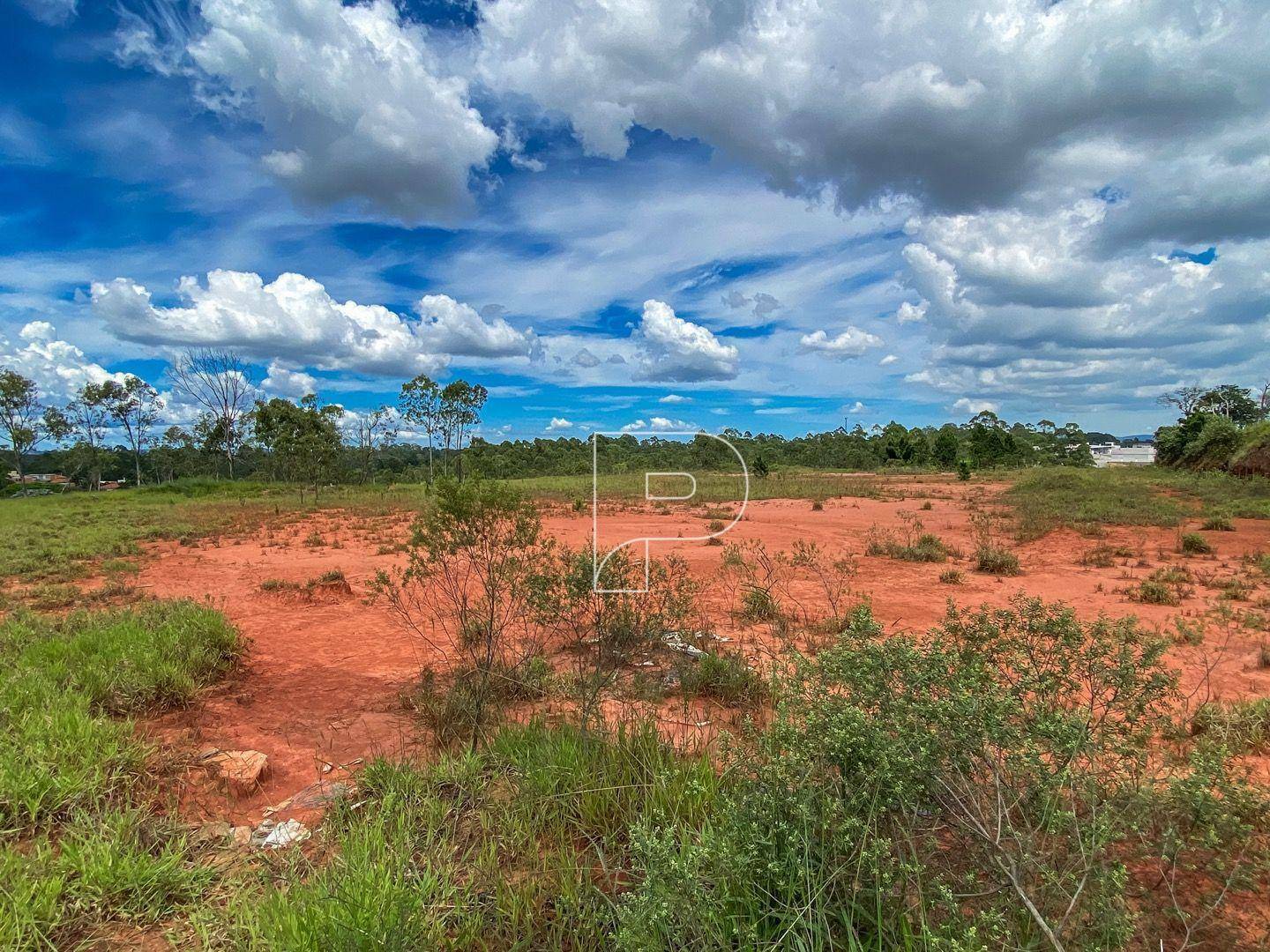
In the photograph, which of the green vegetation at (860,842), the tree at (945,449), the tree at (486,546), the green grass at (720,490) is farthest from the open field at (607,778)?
the tree at (945,449)

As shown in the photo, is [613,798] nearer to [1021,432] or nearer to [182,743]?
[182,743]

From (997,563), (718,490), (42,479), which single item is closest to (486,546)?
(997,563)

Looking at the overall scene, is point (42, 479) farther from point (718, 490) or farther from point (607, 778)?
point (607, 778)

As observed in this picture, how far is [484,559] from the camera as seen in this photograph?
5.23 m

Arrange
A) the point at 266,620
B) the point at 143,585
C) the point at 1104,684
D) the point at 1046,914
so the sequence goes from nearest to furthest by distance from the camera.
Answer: the point at 1046,914, the point at 1104,684, the point at 266,620, the point at 143,585

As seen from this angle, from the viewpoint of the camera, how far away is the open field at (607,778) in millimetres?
2215

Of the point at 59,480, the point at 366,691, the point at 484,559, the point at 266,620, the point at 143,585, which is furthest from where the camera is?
the point at 59,480

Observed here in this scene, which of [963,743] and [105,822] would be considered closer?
[963,743]

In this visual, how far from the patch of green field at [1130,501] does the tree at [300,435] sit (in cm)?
2971

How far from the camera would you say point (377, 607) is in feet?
30.2

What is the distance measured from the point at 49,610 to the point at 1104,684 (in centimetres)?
1219

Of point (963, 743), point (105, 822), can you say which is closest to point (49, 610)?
point (105, 822)

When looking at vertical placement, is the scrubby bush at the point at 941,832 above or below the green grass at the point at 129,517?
above

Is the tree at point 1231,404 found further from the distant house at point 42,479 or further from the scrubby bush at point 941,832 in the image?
the distant house at point 42,479
